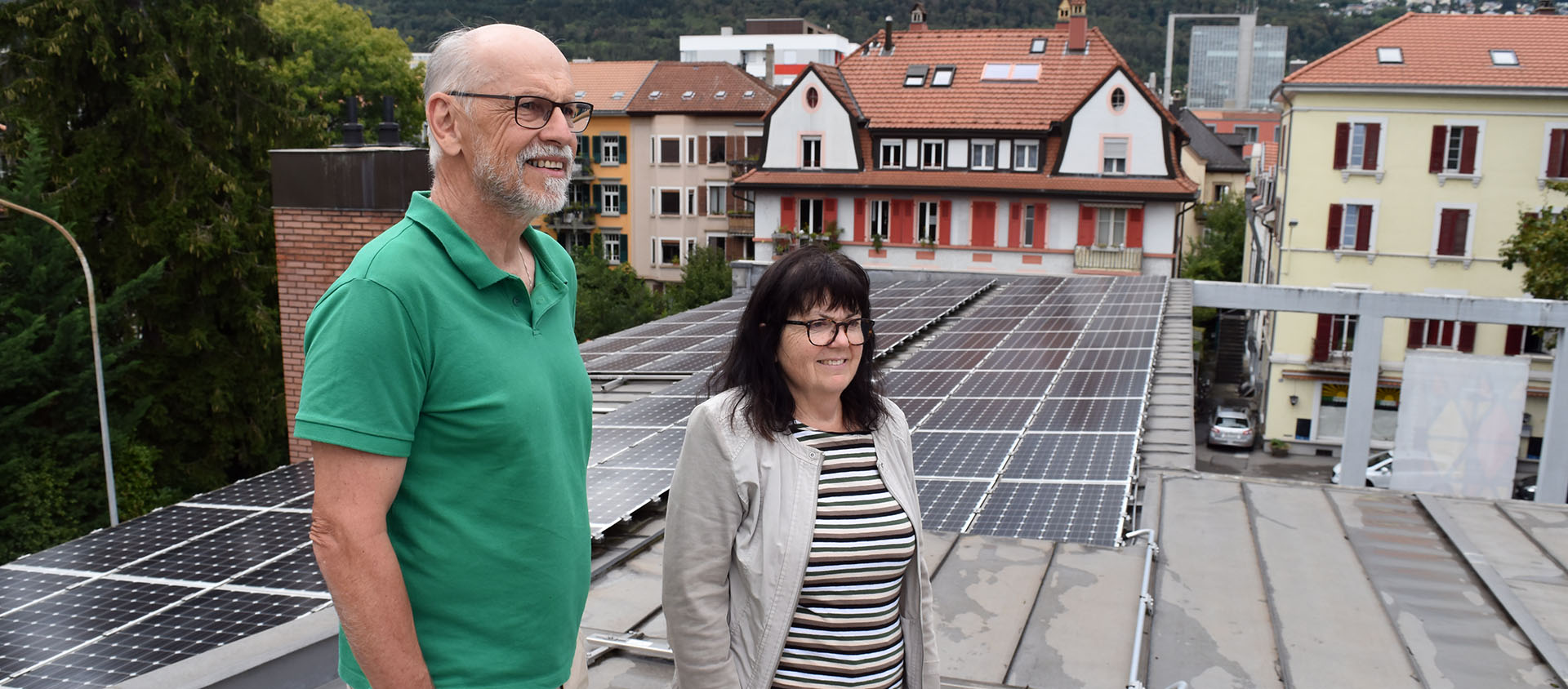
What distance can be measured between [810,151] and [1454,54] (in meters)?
19.1

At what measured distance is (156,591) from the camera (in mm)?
6625

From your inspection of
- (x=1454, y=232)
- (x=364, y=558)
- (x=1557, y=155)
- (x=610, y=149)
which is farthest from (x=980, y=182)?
(x=364, y=558)

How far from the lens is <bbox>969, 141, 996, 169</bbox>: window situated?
3744 centimetres

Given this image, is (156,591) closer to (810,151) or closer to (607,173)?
(810,151)

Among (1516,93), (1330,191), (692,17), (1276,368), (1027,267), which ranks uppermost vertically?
(692,17)

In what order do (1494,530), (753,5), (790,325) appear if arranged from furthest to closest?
(753,5) → (1494,530) → (790,325)

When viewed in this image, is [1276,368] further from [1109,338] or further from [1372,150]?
[1109,338]

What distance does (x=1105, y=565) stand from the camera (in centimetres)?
584

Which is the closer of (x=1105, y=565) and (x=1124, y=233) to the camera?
(x=1105, y=565)

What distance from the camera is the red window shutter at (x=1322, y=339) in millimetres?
34906

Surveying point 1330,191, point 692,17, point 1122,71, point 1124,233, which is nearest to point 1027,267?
point 1124,233

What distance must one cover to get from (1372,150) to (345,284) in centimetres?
3608

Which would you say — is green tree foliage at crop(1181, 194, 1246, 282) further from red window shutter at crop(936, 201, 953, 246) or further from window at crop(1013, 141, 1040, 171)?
red window shutter at crop(936, 201, 953, 246)

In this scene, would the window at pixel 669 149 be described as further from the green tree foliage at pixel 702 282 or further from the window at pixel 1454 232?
the window at pixel 1454 232
